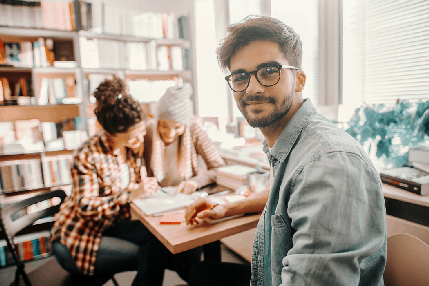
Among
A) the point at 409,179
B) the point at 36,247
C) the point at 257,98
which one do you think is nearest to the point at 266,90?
the point at 257,98

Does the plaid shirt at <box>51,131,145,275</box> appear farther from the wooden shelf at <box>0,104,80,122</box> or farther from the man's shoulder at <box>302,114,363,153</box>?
the wooden shelf at <box>0,104,80,122</box>

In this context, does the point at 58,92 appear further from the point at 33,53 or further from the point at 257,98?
the point at 257,98

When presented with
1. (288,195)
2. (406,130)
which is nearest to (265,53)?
(288,195)

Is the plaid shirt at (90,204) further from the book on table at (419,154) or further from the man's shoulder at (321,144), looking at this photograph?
the book on table at (419,154)

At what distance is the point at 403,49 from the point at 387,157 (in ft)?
2.24

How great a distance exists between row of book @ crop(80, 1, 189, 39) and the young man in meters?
2.40

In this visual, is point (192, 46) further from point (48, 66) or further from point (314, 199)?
point (314, 199)

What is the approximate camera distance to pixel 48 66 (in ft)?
8.52

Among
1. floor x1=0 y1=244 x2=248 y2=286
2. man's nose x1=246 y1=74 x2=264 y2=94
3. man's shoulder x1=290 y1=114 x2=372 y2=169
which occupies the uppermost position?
man's nose x1=246 y1=74 x2=264 y2=94

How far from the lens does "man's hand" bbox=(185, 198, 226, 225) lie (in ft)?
3.76

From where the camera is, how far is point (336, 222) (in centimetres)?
54

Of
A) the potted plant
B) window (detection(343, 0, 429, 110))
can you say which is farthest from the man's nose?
window (detection(343, 0, 429, 110))

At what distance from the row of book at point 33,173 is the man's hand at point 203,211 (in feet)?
6.95

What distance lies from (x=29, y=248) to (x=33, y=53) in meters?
1.93
